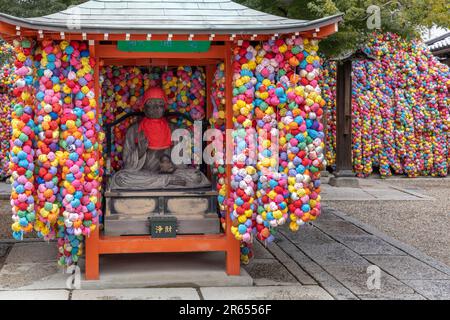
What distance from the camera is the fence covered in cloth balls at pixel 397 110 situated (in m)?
16.8

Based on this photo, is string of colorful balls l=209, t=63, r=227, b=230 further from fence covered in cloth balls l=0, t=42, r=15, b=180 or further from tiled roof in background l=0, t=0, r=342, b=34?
fence covered in cloth balls l=0, t=42, r=15, b=180

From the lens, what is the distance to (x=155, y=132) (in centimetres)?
806

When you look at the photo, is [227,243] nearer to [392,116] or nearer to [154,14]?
[154,14]

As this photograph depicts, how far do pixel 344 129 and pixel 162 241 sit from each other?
932 centimetres

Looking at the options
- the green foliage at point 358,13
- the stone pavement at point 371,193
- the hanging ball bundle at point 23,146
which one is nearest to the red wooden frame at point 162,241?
the hanging ball bundle at point 23,146

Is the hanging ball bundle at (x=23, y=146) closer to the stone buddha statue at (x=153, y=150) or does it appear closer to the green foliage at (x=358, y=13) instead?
the stone buddha statue at (x=153, y=150)

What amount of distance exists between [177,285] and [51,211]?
158 cm

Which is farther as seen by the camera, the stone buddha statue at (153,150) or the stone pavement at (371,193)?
the stone pavement at (371,193)

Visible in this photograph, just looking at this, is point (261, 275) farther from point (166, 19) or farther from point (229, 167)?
point (166, 19)

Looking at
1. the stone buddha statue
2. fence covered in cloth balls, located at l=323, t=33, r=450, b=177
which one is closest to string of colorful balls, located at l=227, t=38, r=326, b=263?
the stone buddha statue

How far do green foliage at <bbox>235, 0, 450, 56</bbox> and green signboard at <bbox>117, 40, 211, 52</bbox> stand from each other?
3388 mm

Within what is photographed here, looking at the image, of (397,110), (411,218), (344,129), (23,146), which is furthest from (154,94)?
(397,110)

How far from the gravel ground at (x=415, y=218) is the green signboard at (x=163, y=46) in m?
4.34

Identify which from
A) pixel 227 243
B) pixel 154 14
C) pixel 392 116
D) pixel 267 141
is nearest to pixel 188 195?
pixel 227 243
